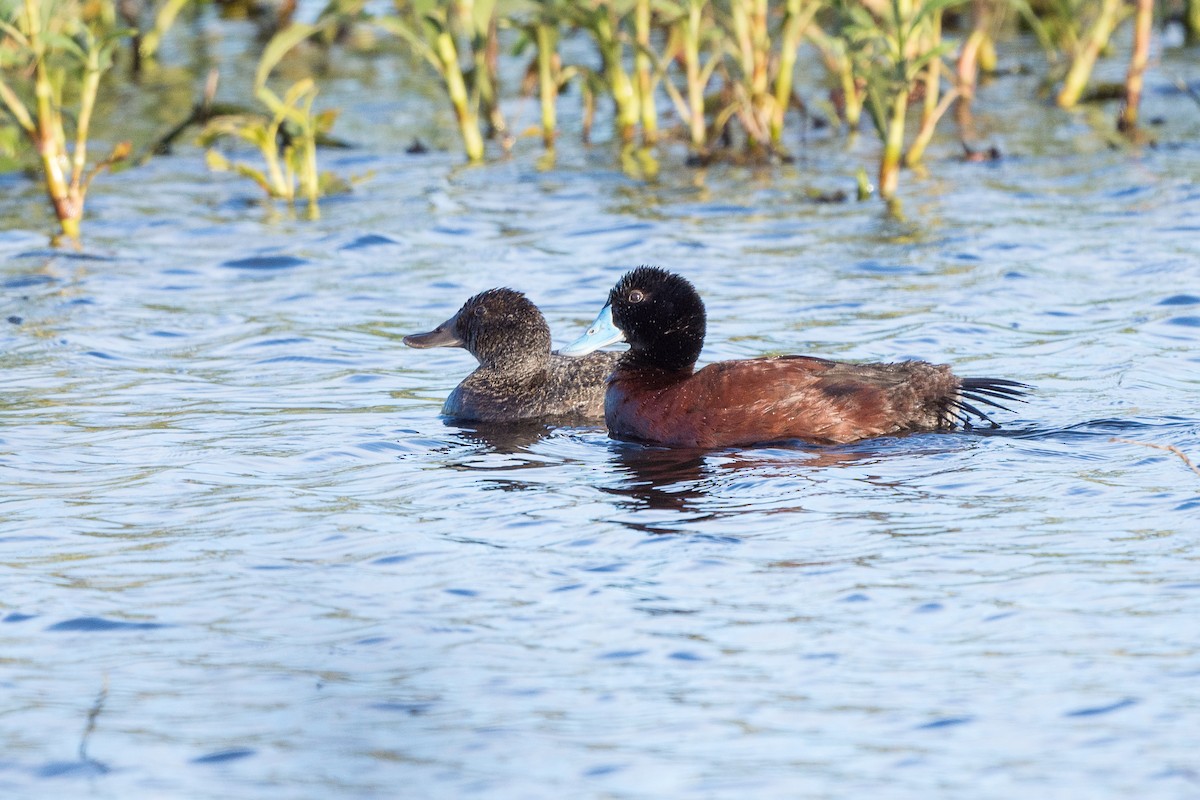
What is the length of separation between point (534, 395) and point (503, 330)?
416 mm

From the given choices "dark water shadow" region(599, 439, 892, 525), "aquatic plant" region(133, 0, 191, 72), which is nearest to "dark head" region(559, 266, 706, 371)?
"dark water shadow" region(599, 439, 892, 525)

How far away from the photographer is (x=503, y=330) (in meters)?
8.92

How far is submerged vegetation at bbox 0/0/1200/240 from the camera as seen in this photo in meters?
11.2

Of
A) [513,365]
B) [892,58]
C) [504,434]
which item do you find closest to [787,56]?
[892,58]

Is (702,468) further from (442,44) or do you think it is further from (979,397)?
(442,44)

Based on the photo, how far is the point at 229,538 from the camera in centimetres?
626

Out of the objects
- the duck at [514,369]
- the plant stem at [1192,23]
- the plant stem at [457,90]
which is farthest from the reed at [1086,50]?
the duck at [514,369]

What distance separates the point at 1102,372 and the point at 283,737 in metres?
5.26

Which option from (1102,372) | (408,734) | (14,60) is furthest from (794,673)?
(14,60)

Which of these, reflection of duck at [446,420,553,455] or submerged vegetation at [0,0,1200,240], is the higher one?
submerged vegetation at [0,0,1200,240]

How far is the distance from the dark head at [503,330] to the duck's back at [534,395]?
0.08 meters

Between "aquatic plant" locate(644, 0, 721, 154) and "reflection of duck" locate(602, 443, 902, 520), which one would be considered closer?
"reflection of duck" locate(602, 443, 902, 520)

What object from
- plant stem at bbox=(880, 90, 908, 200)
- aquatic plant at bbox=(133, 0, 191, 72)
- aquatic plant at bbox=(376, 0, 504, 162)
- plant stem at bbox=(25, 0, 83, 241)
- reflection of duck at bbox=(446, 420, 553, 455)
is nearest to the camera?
reflection of duck at bbox=(446, 420, 553, 455)

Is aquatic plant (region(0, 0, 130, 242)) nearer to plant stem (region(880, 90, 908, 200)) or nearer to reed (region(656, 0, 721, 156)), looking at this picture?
reed (region(656, 0, 721, 156))
